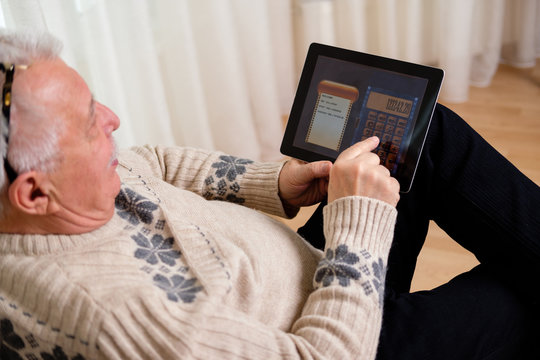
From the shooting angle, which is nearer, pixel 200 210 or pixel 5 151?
pixel 5 151

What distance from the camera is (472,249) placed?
1061 mm

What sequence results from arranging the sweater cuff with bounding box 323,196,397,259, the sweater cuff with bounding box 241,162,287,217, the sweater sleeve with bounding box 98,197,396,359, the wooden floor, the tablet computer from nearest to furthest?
the sweater sleeve with bounding box 98,197,396,359 → the sweater cuff with bounding box 323,196,397,259 → the tablet computer → the sweater cuff with bounding box 241,162,287,217 → the wooden floor

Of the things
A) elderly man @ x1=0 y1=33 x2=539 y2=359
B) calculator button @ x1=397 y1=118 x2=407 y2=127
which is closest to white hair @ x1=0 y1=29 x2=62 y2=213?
elderly man @ x1=0 y1=33 x2=539 y2=359

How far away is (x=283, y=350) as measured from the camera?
80cm

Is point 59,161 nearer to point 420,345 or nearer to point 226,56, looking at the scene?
point 420,345

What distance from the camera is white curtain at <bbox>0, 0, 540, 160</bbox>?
5.45 ft

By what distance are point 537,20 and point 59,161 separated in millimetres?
2389

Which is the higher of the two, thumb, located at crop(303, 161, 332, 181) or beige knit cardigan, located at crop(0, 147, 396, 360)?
thumb, located at crop(303, 161, 332, 181)

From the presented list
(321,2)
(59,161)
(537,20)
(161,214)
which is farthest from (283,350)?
(537,20)

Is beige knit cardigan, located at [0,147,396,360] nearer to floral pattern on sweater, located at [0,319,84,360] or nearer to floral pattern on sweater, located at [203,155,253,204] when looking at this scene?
floral pattern on sweater, located at [0,319,84,360]

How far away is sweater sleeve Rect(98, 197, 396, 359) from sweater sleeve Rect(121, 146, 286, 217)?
24 centimetres

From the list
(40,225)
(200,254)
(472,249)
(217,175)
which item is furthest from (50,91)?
(472,249)

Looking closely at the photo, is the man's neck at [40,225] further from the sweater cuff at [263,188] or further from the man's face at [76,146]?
the sweater cuff at [263,188]

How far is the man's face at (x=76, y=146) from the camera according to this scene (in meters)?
0.79
